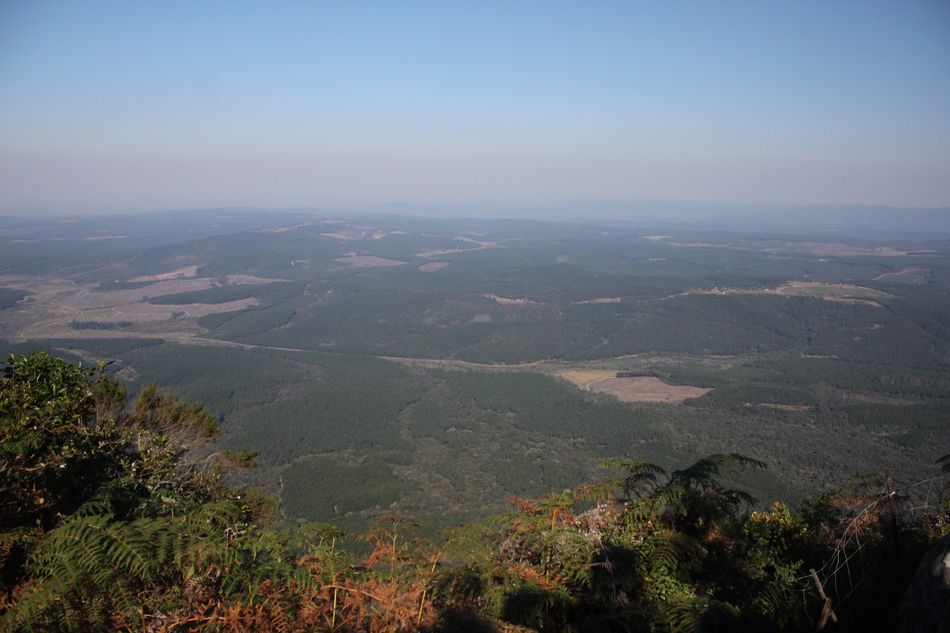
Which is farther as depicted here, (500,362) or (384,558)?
(500,362)

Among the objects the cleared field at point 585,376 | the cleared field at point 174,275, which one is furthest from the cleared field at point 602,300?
→ the cleared field at point 174,275

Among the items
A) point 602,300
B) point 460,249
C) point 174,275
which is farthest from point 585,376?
point 460,249

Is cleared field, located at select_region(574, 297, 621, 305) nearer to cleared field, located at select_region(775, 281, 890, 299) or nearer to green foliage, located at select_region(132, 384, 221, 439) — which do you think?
cleared field, located at select_region(775, 281, 890, 299)

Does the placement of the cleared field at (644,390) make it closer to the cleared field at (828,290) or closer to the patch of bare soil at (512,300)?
the patch of bare soil at (512,300)

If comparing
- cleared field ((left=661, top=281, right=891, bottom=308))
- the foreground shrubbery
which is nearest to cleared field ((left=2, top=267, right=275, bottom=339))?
the foreground shrubbery

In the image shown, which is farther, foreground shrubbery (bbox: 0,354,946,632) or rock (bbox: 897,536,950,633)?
foreground shrubbery (bbox: 0,354,946,632)

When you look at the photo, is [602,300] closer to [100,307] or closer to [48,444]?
[100,307]
